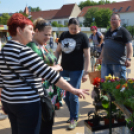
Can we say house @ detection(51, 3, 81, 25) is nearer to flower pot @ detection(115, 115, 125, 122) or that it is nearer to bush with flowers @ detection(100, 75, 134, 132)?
flower pot @ detection(115, 115, 125, 122)

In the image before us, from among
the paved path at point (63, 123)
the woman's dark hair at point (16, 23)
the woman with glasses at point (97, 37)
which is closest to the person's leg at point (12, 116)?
the woman's dark hair at point (16, 23)

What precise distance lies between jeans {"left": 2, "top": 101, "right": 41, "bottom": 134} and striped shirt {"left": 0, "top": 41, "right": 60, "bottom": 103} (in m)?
0.05

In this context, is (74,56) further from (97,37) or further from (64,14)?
(64,14)

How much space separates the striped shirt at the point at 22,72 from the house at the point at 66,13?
79105 millimetres

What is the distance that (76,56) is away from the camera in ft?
11.1

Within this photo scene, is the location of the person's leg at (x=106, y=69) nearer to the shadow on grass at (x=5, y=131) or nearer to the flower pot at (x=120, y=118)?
the flower pot at (x=120, y=118)

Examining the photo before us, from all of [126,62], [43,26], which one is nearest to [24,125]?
[43,26]

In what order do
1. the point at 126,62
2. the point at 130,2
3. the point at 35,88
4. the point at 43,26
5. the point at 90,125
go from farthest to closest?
the point at 130,2
the point at 126,62
the point at 90,125
the point at 43,26
the point at 35,88

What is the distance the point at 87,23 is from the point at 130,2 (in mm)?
20428

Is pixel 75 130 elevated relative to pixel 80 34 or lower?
lower

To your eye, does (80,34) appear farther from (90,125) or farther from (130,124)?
(130,124)

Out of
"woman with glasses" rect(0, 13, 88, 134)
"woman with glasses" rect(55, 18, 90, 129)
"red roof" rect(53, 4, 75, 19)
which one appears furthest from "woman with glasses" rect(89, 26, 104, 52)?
"red roof" rect(53, 4, 75, 19)

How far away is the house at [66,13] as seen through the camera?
263ft

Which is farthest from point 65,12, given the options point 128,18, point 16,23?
point 16,23
